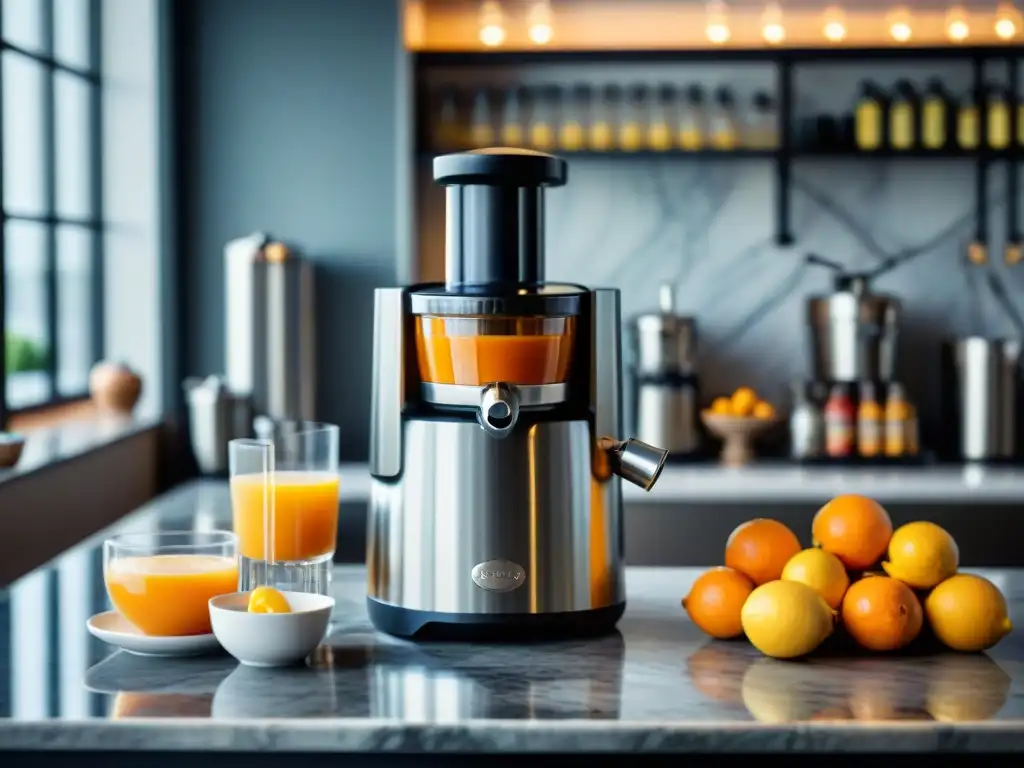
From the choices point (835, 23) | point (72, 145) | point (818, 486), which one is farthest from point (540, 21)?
point (818, 486)

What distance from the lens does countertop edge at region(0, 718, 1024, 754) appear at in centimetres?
122

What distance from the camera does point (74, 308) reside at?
3834 mm

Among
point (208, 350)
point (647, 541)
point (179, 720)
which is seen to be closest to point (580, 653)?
point (179, 720)

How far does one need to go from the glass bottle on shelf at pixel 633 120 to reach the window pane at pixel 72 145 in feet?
4.94

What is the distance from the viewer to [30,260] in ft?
11.6

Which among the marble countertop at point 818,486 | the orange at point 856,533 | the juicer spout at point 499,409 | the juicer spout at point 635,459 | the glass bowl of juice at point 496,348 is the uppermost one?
the glass bowl of juice at point 496,348

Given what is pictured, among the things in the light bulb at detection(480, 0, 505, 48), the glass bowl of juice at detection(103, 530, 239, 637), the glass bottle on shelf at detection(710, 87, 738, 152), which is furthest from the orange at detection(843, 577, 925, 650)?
the light bulb at detection(480, 0, 505, 48)

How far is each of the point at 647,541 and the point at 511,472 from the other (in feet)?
6.45

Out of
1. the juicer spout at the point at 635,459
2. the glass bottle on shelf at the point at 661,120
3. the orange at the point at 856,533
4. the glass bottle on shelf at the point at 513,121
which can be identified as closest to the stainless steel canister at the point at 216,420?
the glass bottle on shelf at the point at 513,121

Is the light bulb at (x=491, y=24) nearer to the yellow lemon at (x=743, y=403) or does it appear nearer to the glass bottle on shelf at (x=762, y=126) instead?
the glass bottle on shelf at (x=762, y=126)

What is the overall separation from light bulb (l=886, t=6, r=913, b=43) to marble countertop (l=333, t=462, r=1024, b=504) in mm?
1318

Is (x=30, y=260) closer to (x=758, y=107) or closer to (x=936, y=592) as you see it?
(x=758, y=107)

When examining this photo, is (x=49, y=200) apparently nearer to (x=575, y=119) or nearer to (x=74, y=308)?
(x=74, y=308)

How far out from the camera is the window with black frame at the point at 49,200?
341 cm
